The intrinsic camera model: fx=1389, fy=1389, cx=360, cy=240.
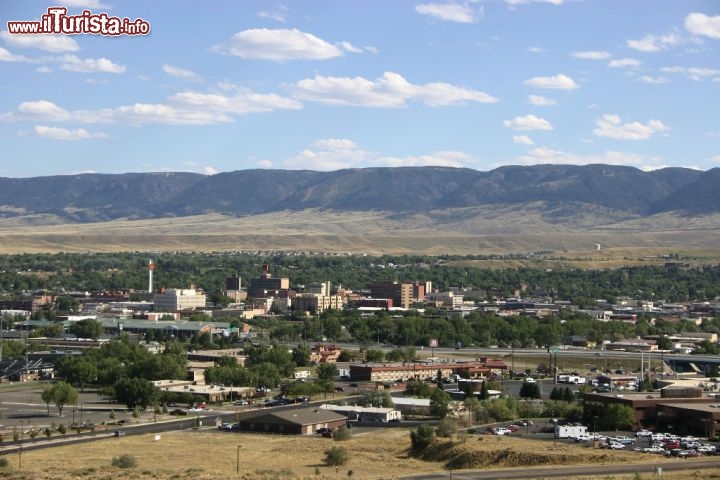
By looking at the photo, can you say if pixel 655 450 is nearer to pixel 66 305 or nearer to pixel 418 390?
pixel 418 390

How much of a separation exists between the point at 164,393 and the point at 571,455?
110 feet

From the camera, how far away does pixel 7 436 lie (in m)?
62.2

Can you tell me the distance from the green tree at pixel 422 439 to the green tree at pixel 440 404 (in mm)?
13004

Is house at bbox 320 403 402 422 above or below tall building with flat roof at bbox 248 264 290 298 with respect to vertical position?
below

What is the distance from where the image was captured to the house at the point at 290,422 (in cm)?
6481

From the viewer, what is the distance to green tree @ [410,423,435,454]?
56269 millimetres

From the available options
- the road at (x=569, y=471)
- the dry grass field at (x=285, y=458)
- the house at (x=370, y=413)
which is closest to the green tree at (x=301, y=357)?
the house at (x=370, y=413)

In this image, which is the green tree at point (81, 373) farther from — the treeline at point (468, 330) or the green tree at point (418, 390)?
the treeline at point (468, 330)

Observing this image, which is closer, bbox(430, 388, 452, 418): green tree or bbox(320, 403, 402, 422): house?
bbox(320, 403, 402, 422): house

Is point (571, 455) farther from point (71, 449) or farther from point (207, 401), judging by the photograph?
point (207, 401)

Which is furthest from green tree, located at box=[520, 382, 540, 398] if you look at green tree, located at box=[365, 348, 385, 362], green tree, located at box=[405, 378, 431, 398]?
green tree, located at box=[365, 348, 385, 362]

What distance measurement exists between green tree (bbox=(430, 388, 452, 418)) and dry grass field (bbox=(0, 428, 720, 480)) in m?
9.19

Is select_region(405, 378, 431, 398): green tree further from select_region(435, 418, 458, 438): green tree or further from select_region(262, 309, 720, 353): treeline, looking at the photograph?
select_region(262, 309, 720, 353): treeline

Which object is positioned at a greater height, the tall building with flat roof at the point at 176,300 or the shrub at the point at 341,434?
the tall building with flat roof at the point at 176,300
